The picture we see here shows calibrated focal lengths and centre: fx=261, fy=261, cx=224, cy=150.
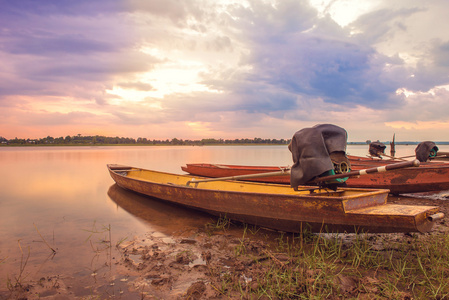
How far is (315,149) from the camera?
385 centimetres

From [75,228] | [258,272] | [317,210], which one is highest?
[317,210]

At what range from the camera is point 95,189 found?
40.0 feet

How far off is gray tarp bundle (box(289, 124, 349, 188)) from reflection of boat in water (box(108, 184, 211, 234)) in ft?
10.3

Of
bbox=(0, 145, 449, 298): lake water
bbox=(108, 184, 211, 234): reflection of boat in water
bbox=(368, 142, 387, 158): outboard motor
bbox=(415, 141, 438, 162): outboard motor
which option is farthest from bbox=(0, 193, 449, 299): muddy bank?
bbox=(368, 142, 387, 158): outboard motor

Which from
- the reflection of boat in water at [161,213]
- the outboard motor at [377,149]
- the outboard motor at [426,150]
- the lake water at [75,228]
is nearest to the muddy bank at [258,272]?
the lake water at [75,228]

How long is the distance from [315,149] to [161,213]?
5234 millimetres

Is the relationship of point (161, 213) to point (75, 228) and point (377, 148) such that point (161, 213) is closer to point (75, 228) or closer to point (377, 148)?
point (75, 228)

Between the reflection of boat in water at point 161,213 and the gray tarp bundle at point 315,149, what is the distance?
3141 millimetres

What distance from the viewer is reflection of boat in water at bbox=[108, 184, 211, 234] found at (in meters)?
6.38

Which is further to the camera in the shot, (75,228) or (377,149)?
(377,149)

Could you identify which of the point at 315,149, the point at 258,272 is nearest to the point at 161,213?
the point at 258,272

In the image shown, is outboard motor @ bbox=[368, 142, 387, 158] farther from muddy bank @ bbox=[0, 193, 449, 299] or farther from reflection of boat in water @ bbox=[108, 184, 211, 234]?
reflection of boat in water @ bbox=[108, 184, 211, 234]

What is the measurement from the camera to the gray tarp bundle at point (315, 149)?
12.6 ft

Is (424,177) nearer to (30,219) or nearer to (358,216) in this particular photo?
(358,216)
